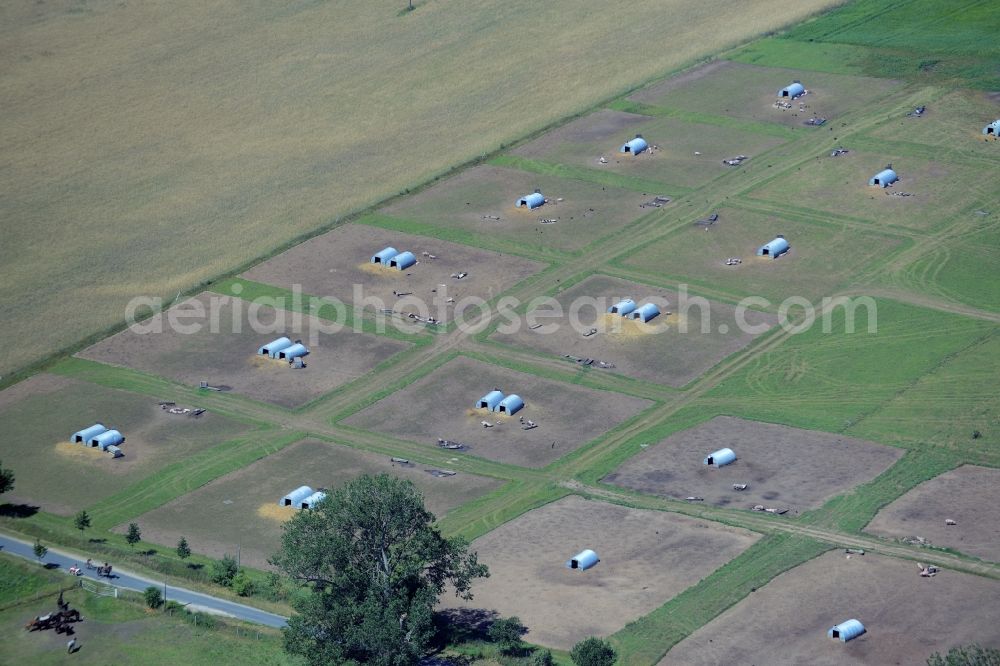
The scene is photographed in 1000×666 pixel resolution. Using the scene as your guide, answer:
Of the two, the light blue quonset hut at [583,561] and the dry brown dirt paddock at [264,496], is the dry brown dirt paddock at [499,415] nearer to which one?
the dry brown dirt paddock at [264,496]

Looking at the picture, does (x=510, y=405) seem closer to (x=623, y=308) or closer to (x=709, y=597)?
(x=623, y=308)

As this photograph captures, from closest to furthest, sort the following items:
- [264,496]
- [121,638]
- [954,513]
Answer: [121,638]
[954,513]
[264,496]

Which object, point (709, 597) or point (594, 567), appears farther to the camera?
point (594, 567)

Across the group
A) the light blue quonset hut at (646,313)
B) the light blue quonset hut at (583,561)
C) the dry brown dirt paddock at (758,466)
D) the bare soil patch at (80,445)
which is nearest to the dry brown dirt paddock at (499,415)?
the dry brown dirt paddock at (758,466)

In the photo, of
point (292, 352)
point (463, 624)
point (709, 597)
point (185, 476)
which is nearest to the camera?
point (463, 624)

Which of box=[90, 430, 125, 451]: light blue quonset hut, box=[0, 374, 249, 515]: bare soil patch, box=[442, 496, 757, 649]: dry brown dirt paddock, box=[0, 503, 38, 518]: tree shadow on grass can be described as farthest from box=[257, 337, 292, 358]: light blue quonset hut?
box=[442, 496, 757, 649]: dry brown dirt paddock

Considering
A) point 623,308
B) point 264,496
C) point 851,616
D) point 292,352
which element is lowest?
point 851,616

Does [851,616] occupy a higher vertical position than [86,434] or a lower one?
lower

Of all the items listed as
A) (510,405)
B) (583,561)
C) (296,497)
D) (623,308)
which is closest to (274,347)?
(510,405)
